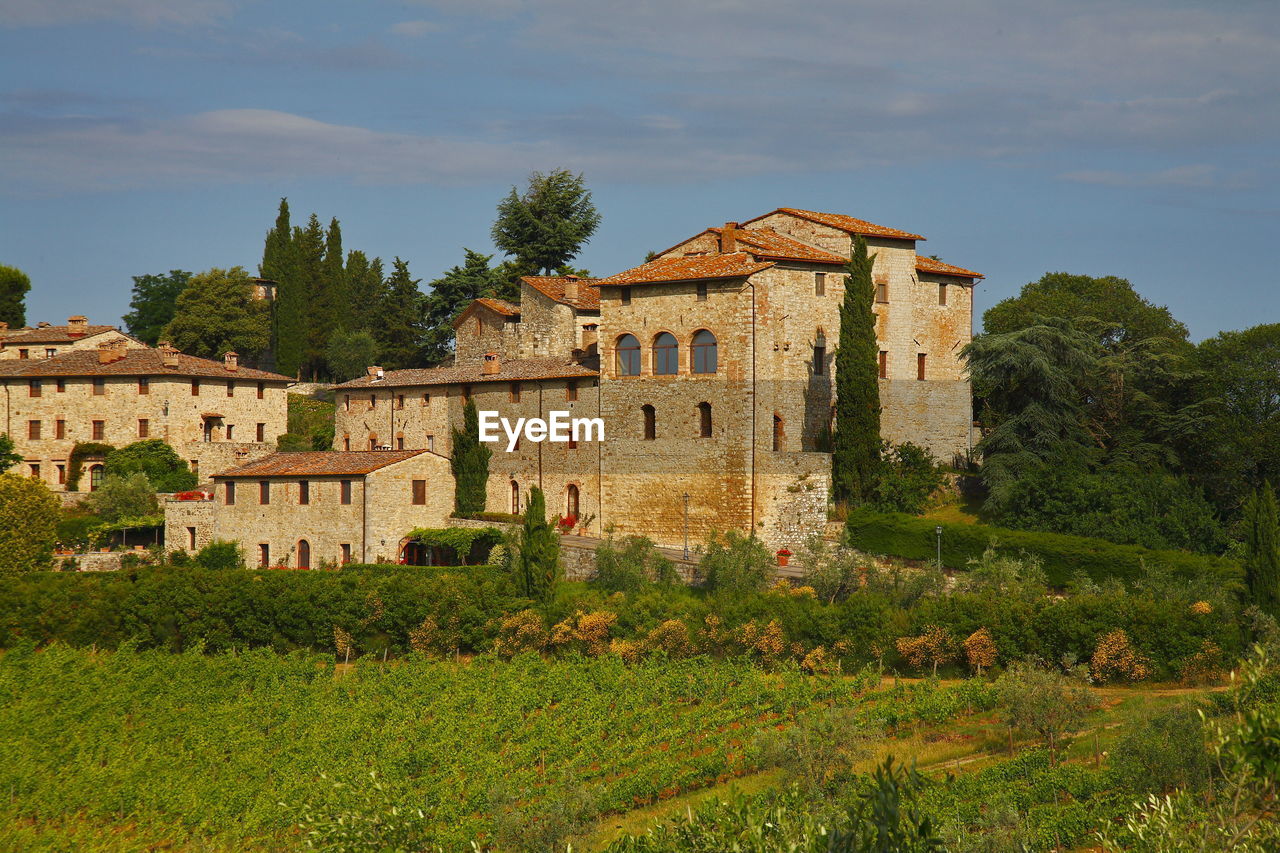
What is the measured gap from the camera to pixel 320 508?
42781mm

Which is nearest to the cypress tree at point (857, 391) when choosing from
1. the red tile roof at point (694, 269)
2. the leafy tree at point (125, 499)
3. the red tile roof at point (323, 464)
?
the red tile roof at point (694, 269)

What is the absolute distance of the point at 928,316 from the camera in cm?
4522

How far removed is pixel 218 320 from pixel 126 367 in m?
14.5

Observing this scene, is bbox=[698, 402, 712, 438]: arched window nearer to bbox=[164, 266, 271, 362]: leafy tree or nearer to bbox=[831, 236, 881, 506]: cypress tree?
bbox=[831, 236, 881, 506]: cypress tree

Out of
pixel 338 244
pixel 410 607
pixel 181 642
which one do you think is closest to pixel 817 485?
pixel 410 607

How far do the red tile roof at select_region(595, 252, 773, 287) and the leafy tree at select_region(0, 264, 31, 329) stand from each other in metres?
46.8

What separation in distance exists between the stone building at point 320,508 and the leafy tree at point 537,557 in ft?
25.5

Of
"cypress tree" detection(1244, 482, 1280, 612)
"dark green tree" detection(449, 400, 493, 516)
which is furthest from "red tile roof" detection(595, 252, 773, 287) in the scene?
"cypress tree" detection(1244, 482, 1280, 612)

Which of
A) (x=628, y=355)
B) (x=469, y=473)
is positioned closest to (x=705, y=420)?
(x=628, y=355)

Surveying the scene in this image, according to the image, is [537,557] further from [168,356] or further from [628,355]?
[168,356]

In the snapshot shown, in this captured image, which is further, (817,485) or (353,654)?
(817,485)

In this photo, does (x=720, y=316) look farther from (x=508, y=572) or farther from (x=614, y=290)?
(x=508, y=572)

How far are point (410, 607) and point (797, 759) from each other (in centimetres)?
1662

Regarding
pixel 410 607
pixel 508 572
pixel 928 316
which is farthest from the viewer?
pixel 928 316
